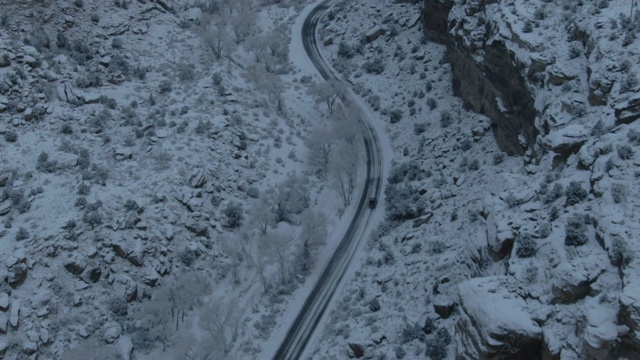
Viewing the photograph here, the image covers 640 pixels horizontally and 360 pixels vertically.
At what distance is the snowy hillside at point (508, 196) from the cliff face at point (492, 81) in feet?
0.57

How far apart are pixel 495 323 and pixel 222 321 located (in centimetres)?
2297

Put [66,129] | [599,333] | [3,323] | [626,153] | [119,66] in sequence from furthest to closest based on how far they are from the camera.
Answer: [119,66] → [66,129] → [3,323] → [626,153] → [599,333]

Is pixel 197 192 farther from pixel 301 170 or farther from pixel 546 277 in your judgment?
pixel 546 277

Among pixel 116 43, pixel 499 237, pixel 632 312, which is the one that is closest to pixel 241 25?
pixel 116 43

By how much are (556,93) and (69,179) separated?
37.4m

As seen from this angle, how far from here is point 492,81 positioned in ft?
152

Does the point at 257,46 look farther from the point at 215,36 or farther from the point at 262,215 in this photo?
the point at 262,215

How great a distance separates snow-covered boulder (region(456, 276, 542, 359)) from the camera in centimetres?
2378

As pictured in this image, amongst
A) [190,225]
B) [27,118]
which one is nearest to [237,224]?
[190,225]

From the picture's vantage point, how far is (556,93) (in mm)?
35750

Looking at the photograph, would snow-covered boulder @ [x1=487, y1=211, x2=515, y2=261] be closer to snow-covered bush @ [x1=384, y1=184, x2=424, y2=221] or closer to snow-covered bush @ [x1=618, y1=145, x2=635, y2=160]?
snow-covered bush @ [x1=618, y1=145, x2=635, y2=160]

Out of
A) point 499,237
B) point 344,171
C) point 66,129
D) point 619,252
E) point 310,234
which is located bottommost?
point 66,129

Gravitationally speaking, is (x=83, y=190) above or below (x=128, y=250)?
above

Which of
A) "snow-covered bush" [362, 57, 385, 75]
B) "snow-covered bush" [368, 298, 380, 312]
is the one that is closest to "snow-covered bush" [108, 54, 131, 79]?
"snow-covered bush" [362, 57, 385, 75]
